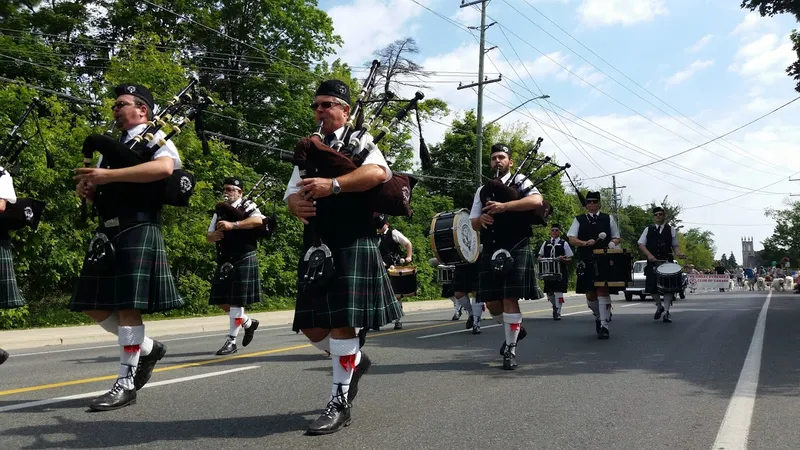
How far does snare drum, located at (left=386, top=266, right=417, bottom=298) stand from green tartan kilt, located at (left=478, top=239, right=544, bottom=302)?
4.37m

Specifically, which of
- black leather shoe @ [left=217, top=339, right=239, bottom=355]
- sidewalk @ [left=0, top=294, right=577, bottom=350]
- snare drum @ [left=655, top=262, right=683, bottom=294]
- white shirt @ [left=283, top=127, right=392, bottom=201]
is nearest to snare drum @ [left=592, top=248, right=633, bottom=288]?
snare drum @ [left=655, top=262, right=683, bottom=294]

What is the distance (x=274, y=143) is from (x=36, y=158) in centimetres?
1591

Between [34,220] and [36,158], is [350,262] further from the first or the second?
[36,158]

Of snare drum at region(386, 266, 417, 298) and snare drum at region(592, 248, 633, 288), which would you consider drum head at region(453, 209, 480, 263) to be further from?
snare drum at region(592, 248, 633, 288)

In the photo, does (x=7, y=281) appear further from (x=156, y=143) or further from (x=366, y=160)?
(x=366, y=160)

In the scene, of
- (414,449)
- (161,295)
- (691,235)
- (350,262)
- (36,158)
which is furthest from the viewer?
(691,235)

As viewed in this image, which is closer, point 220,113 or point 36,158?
point 36,158

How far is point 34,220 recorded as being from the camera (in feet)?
18.6

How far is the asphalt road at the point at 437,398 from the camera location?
3775 millimetres

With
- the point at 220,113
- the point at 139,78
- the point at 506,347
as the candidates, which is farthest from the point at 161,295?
the point at 220,113

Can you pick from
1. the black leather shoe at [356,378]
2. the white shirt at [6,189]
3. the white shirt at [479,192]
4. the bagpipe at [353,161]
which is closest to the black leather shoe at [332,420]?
the black leather shoe at [356,378]

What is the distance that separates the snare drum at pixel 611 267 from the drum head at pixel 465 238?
1868 millimetres

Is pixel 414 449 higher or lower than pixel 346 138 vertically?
lower

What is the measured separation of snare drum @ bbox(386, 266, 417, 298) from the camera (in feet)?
37.0
